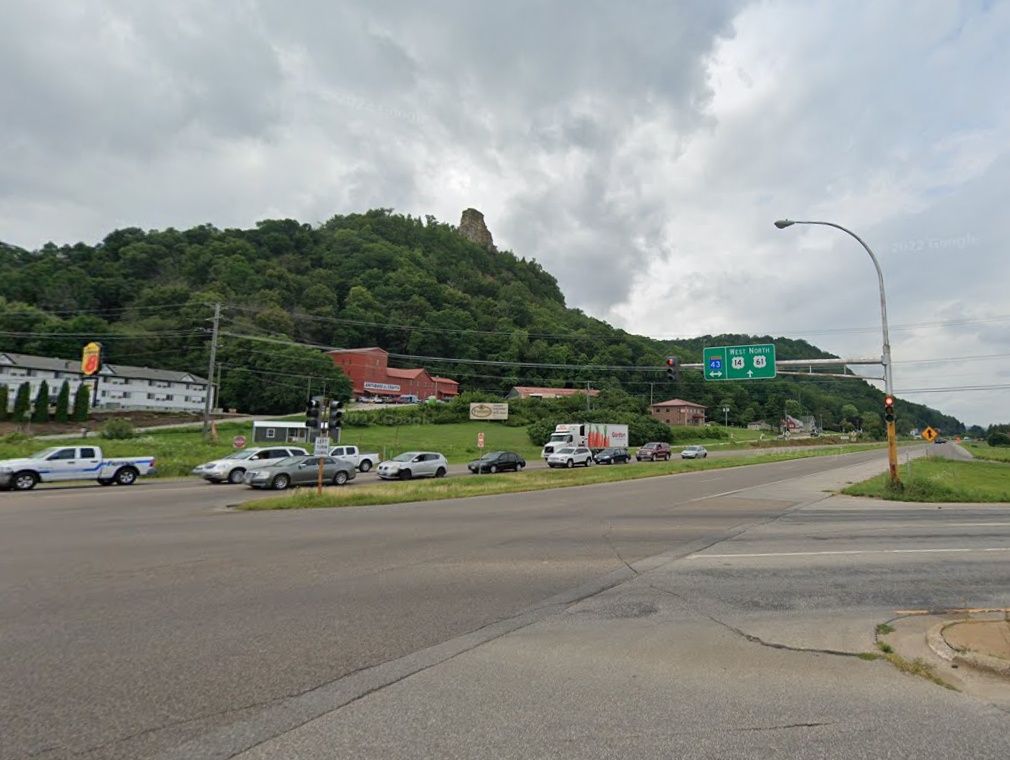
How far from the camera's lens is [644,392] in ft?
465

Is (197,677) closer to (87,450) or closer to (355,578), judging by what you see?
(355,578)

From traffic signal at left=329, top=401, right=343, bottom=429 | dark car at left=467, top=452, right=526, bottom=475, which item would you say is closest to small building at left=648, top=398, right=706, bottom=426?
dark car at left=467, top=452, right=526, bottom=475

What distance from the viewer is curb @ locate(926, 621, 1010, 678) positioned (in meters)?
4.53

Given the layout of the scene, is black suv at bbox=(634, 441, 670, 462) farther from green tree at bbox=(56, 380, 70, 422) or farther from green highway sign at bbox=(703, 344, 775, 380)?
green tree at bbox=(56, 380, 70, 422)

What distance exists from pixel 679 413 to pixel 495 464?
106m

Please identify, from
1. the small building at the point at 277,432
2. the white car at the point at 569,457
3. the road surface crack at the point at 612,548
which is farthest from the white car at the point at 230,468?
the small building at the point at 277,432

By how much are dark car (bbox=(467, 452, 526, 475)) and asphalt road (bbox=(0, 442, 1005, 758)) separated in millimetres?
18442

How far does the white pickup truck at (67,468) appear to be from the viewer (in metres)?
22.3

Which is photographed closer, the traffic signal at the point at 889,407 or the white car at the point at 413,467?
the traffic signal at the point at 889,407

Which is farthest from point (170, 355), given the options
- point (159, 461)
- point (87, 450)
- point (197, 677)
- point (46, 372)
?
point (197, 677)

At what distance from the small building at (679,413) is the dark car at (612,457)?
85.9m

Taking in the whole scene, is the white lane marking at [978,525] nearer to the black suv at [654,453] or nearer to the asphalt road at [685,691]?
the asphalt road at [685,691]

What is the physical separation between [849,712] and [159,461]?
38.4 metres

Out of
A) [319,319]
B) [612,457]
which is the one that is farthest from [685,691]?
[319,319]
